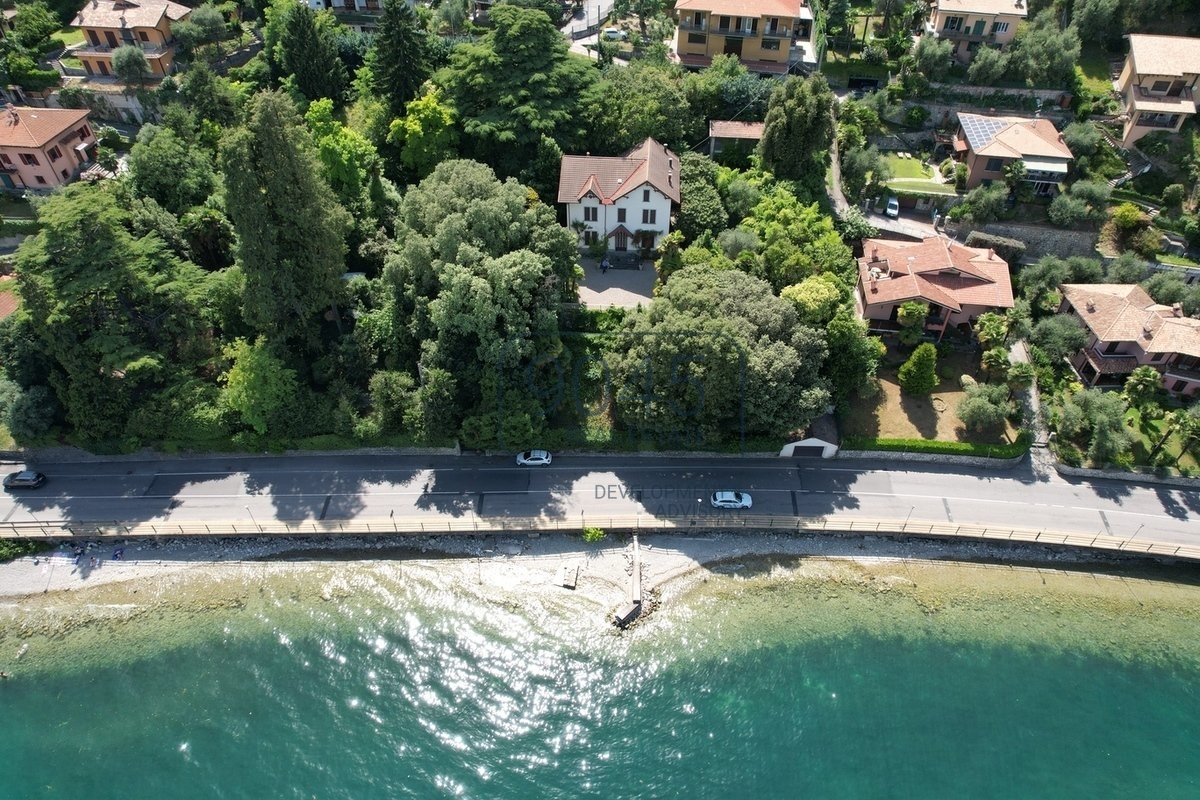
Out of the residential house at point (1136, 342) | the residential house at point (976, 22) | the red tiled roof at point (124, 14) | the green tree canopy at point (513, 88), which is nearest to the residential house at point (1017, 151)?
the residential house at point (976, 22)

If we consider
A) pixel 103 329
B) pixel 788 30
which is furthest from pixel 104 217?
pixel 788 30

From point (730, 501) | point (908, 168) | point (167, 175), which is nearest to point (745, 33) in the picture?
point (908, 168)

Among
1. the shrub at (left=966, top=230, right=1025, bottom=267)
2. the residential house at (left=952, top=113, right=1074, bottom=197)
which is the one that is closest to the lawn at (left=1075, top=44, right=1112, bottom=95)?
the residential house at (left=952, top=113, right=1074, bottom=197)

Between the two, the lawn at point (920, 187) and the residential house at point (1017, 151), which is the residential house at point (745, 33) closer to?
the lawn at point (920, 187)

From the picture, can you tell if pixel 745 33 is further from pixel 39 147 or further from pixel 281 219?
pixel 39 147

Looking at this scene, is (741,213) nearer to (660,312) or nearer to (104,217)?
(660,312)

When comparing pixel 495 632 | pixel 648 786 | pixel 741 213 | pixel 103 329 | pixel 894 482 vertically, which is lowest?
pixel 648 786
